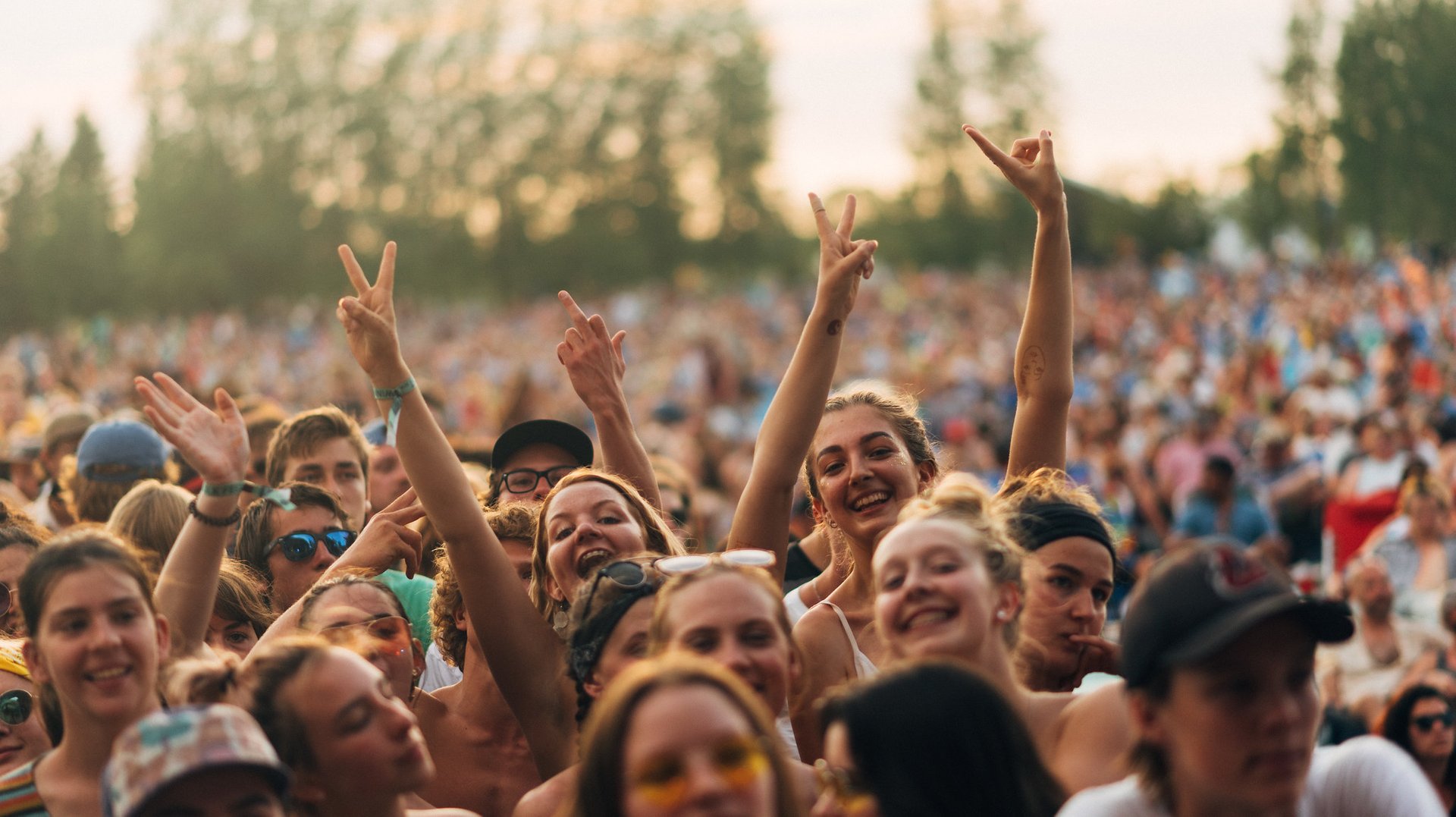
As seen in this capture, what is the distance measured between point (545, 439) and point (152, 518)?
127 cm

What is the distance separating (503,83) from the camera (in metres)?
70.6

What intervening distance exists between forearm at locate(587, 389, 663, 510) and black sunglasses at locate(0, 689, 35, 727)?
1703mm

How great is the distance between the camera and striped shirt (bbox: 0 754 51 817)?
3.14 meters

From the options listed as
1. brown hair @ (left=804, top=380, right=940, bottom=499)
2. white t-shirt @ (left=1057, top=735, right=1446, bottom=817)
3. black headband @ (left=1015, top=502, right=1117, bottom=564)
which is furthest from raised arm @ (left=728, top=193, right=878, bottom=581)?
white t-shirt @ (left=1057, top=735, right=1446, bottom=817)

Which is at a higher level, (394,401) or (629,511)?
(394,401)

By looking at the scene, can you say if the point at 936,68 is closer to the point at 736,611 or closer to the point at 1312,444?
the point at 1312,444

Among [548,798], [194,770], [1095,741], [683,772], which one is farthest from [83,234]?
[683,772]

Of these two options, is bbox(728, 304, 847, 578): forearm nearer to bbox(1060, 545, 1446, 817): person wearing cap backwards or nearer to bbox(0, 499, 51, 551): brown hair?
bbox(1060, 545, 1446, 817): person wearing cap backwards

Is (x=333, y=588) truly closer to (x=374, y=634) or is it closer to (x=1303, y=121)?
(x=374, y=634)

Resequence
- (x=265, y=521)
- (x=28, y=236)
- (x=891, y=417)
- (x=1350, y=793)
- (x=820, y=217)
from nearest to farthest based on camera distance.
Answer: (x=1350, y=793)
(x=891, y=417)
(x=820, y=217)
(x=265, y=521)
(x=28, y=236)

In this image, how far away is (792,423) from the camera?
416 cm

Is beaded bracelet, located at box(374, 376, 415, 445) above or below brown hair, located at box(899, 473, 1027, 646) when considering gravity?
above

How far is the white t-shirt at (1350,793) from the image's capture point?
97.0 inches

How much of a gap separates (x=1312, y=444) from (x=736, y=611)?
10.9 m
